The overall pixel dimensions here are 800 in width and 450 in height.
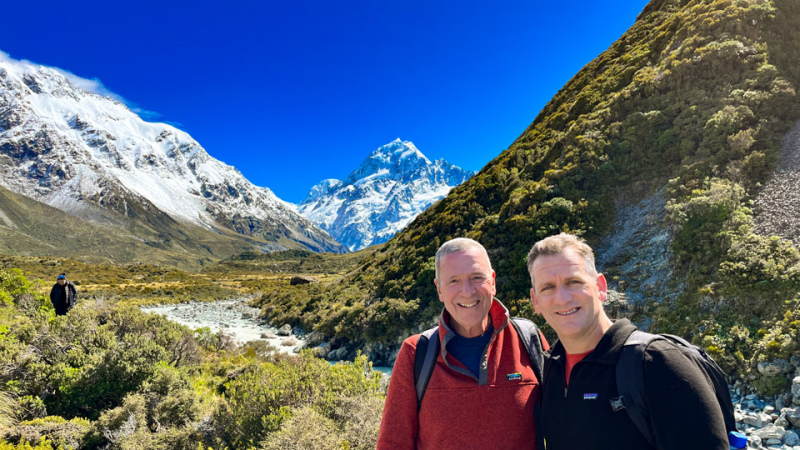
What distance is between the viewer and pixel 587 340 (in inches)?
87.7

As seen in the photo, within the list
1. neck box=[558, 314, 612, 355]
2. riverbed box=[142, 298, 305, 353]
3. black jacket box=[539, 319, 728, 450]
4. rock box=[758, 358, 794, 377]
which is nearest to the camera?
black jacket box=[539, 319, 728, 450]

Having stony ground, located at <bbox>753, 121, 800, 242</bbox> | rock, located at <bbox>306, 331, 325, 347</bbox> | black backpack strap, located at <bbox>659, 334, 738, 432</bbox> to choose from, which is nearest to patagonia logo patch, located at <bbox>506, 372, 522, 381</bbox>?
black backpack strap, located at <bbox>659, 334, 738, 432</bbox>

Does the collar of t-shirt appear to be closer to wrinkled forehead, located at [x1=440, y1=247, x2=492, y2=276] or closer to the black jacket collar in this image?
the black jacket collar

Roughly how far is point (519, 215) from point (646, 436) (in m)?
14.9

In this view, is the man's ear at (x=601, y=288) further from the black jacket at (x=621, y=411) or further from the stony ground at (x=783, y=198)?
the stony ground at (x=783, y=198)

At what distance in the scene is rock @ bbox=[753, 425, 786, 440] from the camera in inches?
223

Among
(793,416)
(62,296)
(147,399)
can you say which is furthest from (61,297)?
(793,416)

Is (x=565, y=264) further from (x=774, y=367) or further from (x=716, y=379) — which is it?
(x=774, y=367)

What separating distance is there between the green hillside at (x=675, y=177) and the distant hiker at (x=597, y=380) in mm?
7833

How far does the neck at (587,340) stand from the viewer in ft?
7.32

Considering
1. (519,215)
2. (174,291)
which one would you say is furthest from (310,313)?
(174,291)

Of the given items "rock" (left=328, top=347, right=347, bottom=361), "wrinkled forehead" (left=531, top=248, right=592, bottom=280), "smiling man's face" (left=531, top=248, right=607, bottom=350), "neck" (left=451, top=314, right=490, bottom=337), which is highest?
"wrinkled forehead" (left=531, top=248, right=592, bottom=280)

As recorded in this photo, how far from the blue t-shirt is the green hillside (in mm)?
7983

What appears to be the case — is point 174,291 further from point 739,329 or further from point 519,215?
point 739,329
